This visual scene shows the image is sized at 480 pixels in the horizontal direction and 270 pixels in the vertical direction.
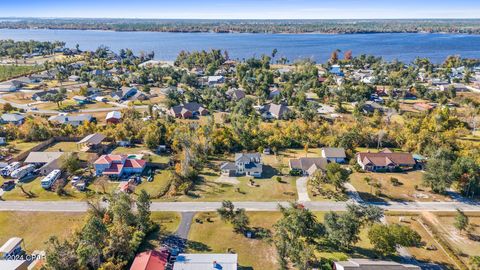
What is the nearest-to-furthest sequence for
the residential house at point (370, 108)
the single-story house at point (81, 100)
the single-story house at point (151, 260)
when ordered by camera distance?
the single-story house at point (151, 260) → the residential house at point (370, 108) → the single-story house at point (81, 100)

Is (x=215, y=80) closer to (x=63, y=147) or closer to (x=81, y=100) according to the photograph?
(x=81, y=100)

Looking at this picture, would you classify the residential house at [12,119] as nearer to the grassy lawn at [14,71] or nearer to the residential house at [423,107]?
the grassy lawn at [14,71]

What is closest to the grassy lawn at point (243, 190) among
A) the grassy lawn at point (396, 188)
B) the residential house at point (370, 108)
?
the grassy lawn at point (396, 188)

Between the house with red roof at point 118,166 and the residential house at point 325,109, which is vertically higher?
the residential house at point 325,109

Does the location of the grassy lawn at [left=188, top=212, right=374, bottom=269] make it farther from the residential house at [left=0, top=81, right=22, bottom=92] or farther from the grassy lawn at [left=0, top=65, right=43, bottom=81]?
the grassy lawn at [left=0, top=65, right=43, bottom=81]

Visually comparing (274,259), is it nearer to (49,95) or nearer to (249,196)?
(249,196)

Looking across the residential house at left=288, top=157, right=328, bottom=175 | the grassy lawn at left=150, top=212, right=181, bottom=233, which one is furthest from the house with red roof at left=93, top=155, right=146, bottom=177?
the residential house at left=288, top=157, right=328, bottom=175

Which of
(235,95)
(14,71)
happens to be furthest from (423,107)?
(14,71)

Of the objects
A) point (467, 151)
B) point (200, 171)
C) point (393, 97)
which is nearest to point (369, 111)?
point (393, 97)
